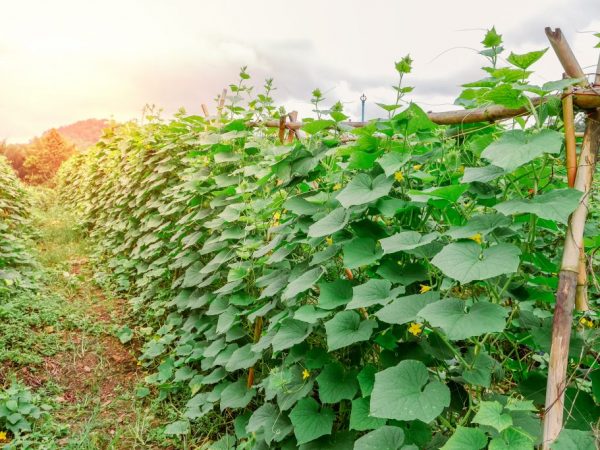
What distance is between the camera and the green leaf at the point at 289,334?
1744 mm

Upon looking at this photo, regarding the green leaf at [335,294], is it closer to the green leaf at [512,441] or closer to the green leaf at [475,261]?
the green leaf at [475,261]

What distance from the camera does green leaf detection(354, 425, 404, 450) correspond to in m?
1.24

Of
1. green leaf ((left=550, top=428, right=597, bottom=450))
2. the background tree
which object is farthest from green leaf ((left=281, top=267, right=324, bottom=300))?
the background tree

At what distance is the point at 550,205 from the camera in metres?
1.07

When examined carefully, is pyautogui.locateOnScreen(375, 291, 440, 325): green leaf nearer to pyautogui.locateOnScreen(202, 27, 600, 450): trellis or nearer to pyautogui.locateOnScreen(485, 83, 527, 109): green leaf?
pyautogui.locateOnScreen(202, 27, 600, 450): trellis

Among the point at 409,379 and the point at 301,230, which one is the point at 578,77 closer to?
the point at 409,379

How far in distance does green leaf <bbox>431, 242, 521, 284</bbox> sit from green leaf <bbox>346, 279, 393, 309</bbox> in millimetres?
255

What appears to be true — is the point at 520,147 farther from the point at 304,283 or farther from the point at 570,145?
the point at 304,283

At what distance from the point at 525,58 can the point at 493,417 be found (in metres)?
0.84

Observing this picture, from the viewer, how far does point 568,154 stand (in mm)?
1213

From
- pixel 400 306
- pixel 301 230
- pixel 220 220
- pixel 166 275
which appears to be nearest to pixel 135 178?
pixel 166 275

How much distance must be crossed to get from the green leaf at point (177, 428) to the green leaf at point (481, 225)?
1.98 m

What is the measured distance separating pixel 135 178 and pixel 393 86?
416 cm

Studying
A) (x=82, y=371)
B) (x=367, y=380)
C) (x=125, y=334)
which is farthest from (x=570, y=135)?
(x=125, y=334)
